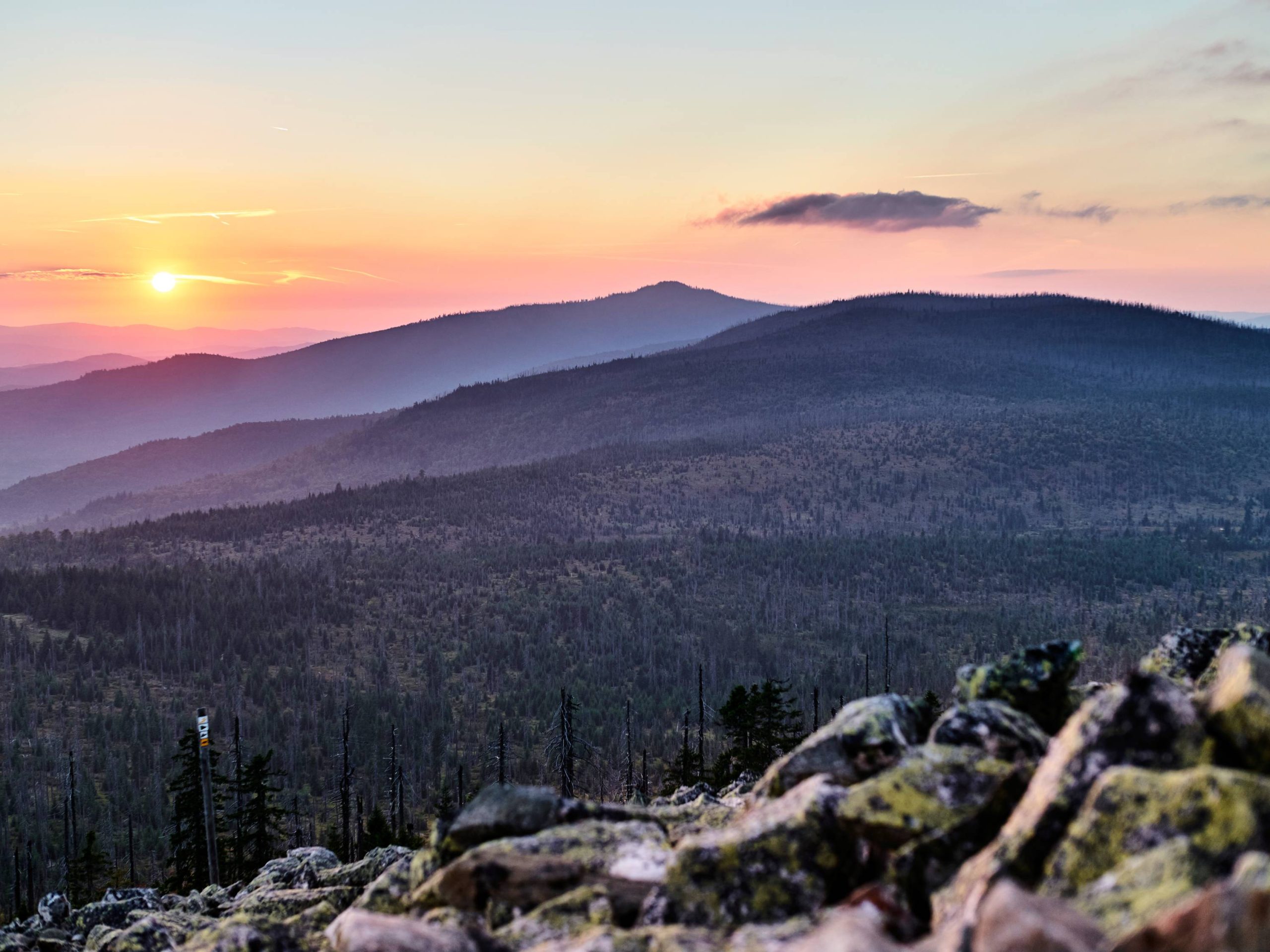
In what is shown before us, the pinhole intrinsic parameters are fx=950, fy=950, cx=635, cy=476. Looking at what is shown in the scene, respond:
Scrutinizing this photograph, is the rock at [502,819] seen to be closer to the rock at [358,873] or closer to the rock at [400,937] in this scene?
the rock at [400,937]

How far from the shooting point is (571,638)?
6260 inches

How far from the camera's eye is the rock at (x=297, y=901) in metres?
19.1

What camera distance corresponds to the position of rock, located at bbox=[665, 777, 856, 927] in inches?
487

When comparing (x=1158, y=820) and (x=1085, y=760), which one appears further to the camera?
(x=1085, y=760)

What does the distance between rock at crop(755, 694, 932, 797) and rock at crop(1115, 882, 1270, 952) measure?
6478 mm

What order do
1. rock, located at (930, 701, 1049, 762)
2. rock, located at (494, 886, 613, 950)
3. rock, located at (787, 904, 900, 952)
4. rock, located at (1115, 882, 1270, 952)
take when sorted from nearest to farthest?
1. rock, located at (1115, 882, 1270, 952)
2. rock, located at (787, 904, 900, 952)
3. rock, located at (494, 886, 613, 950)
4. rock, located at (930, 701, 1049, 762)

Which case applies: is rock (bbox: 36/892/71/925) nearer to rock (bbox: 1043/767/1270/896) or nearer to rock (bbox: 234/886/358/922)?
rock (bbox: 234/886/358/922)

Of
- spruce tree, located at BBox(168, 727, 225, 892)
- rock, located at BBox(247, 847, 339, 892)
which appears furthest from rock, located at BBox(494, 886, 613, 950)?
spruce tree, located at BBox(168, 727, 225, 892)

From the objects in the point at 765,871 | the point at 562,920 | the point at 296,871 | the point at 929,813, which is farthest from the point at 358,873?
the point at 929,813

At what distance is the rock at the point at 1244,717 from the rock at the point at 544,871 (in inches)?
296

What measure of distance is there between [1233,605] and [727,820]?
671 ft

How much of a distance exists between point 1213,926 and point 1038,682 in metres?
8.34

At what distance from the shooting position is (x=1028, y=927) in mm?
8750

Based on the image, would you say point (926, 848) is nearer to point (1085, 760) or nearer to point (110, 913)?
point (1085, 760)
